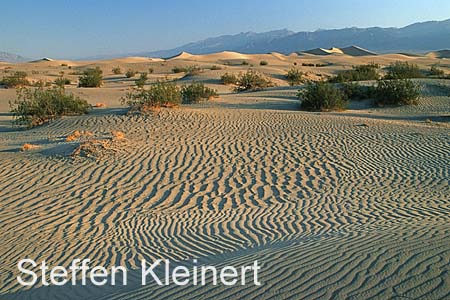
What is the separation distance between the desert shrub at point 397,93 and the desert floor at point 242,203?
218 inches

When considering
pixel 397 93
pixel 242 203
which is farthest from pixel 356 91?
pixel 242 203

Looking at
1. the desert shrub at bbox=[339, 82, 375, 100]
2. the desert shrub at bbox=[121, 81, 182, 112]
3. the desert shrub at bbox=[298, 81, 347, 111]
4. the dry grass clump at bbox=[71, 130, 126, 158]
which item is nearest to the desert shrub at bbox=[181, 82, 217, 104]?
the desert shrub at bbox=[121, 81, 182, 112]

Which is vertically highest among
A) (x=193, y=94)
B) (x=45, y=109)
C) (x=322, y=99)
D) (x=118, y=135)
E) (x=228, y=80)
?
(x=228, y=80)

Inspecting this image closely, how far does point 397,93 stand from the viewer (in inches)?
804

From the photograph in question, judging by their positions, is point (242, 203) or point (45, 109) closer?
point (242, 203)

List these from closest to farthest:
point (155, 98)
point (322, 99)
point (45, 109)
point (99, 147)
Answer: point (99, 147) < point (155, 98) < point (45, 109) < point (322, 99)

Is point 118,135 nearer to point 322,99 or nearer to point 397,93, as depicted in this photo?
point 322,99

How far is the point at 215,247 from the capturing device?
5.92m

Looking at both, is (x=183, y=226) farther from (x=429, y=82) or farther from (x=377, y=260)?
(x=429, y=82)

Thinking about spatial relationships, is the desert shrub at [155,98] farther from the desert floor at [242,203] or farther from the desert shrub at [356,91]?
the desert shrub at [356,91]

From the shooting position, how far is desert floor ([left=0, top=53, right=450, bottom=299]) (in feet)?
13.8

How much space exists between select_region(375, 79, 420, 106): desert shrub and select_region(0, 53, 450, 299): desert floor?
5.53 meters

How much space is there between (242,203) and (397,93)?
14.9 meters

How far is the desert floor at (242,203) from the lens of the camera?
13.8 ft
